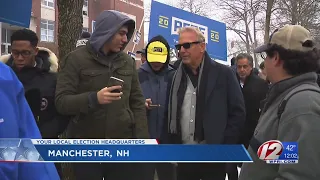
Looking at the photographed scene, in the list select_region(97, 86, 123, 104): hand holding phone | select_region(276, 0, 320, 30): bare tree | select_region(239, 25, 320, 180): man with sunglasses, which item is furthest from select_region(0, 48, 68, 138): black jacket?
select_region(276, 0, 320, 30): bare tree

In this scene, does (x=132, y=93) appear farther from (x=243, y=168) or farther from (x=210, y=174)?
(x=243, y=168)

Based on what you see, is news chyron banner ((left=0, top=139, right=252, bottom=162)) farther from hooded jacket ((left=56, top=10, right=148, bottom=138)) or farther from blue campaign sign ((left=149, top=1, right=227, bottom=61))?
blue campaign sign ((left=149, top=1, right=227, bottom=61))

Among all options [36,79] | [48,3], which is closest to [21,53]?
[36,79]

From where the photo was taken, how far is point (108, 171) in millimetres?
3086

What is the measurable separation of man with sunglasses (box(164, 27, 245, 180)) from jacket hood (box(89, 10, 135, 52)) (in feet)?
2.28

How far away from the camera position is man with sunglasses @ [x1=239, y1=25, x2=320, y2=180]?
1677 mm

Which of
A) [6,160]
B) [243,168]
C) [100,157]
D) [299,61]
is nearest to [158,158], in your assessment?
[100,157]

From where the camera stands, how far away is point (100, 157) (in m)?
1.85

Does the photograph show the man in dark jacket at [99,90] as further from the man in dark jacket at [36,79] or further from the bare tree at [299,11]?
the bare tree at [299,11]

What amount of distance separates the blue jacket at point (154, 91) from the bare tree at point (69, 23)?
872 millimetres

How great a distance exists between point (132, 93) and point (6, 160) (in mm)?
1619

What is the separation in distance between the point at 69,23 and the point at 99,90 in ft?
6.38

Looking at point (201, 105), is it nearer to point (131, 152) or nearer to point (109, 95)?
point (109, 95)

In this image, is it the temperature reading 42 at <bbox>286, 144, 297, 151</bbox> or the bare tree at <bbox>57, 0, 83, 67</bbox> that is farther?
the bare tree at <bbox>57, 0, 83, 67</bbox>
